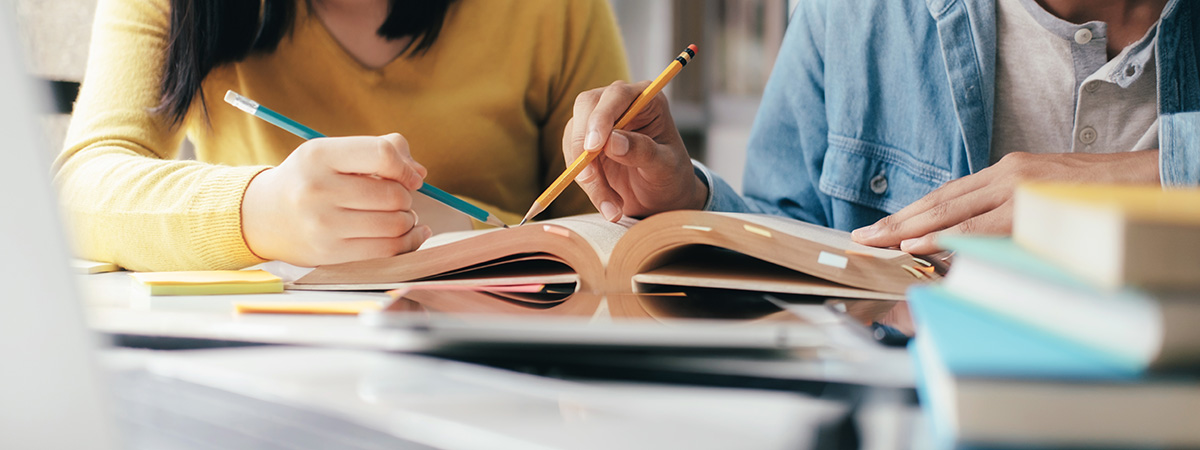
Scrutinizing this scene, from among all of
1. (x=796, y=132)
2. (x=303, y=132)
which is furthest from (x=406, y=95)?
(x=796, y=132)

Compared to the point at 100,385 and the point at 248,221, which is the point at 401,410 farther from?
the point at 248,221

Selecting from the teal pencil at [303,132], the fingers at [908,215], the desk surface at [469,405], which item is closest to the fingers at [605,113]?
the teal pencil at [303,132]

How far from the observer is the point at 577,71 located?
1.00m

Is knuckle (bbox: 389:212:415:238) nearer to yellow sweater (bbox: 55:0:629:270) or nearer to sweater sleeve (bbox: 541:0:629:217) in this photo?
yellow sweater (bbox: 55:0:629:270)

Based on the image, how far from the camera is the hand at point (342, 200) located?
515 mm

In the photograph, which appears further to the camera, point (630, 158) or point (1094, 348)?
point (630, 158)

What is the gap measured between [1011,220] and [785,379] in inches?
15.5

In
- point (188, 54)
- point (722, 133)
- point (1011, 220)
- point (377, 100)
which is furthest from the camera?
point (722, 133)

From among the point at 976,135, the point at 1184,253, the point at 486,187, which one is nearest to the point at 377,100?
the point at 486,187

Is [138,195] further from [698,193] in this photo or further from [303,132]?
[698,193]

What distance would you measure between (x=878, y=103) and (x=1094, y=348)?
0.75 m

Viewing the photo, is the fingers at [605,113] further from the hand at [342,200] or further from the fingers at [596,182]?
the hand at [342,200]

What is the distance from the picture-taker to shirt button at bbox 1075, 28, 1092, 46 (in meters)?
0.71

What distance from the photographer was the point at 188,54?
2.53ft
